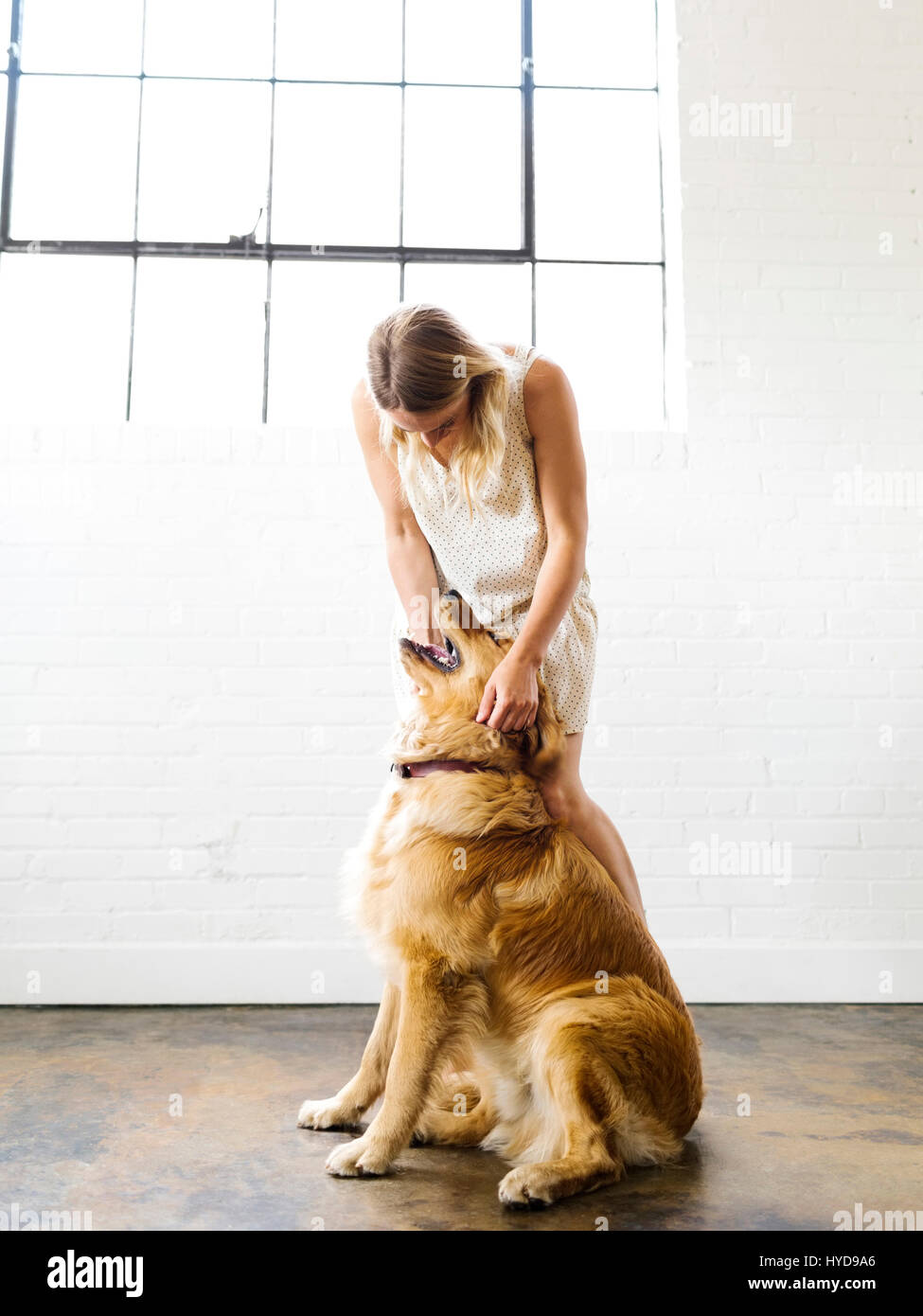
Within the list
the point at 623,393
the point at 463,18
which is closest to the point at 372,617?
the point at 623,393

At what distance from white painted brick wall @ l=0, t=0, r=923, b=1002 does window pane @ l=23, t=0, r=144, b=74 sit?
152 cm

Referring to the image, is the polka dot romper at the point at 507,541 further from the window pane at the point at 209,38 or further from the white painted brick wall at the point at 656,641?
the window pane at the point at 209,38

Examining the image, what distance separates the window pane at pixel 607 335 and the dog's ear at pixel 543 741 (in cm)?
205

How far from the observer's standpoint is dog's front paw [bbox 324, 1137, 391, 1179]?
5.40ft

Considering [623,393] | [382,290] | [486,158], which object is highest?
[486,158]

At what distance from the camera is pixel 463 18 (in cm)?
374

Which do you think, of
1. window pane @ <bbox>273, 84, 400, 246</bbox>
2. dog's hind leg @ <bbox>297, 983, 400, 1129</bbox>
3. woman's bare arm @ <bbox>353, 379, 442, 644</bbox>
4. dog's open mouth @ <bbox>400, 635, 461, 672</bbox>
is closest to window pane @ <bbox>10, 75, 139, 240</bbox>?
window pane @ <bbox>273, 84, 400, 246</bbox>

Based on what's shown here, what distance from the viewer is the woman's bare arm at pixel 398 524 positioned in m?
2.12

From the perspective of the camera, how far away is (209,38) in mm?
3668

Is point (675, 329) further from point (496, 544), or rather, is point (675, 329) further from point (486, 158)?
point (496, 544)

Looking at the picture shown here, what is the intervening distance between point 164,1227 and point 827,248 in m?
3.55

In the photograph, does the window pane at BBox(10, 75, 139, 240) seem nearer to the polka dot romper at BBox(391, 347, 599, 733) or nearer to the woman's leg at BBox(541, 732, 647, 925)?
the polka dot romper at BBox(391, 347, 599, 733)

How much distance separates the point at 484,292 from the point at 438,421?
6.70 ft

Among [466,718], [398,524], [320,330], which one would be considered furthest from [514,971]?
[320,330]
